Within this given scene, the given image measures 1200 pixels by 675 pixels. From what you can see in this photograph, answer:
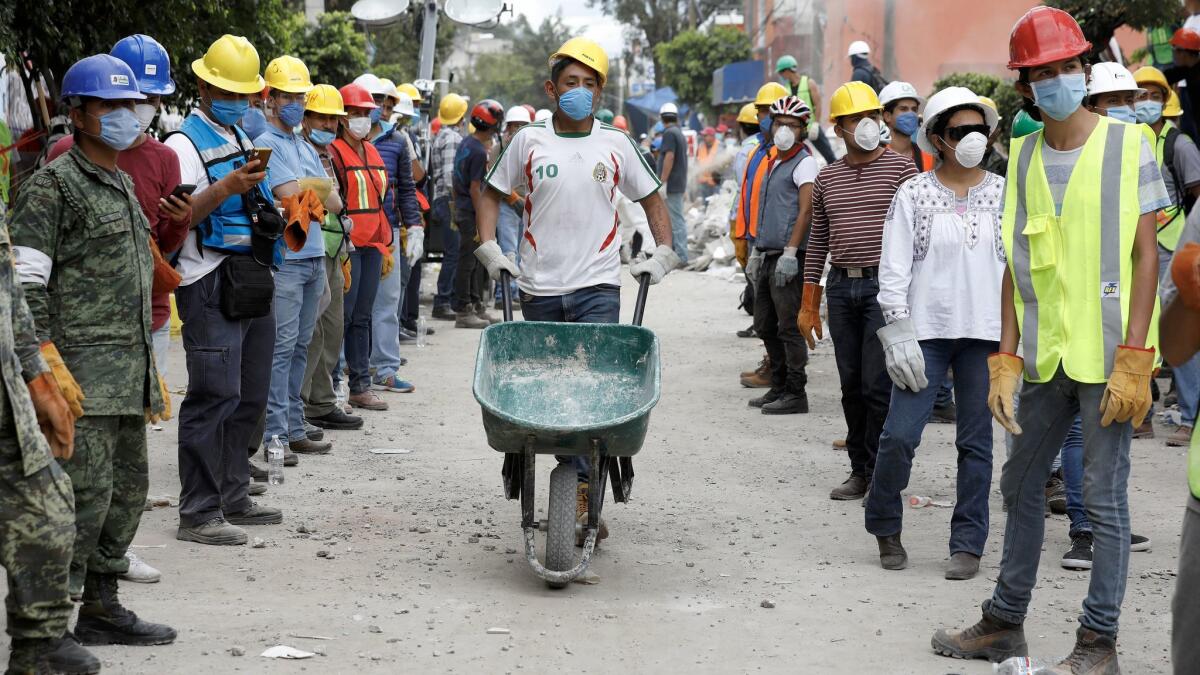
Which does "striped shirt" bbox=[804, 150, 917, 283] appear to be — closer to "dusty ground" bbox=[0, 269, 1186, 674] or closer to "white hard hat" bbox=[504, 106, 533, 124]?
"dusty ground" bbox=[0, 269, 1186, 674]

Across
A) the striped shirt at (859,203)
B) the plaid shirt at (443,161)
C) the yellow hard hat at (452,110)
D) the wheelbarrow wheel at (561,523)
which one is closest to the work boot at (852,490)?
the striped shirt at (859,203)

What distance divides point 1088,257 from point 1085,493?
0.79m

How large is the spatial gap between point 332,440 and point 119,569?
13.6ft

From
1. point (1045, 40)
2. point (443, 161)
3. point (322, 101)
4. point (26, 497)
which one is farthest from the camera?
point (443, 161)

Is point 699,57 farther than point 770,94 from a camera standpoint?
Yes

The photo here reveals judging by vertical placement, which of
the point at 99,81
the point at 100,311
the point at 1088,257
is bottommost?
the point at 100,311

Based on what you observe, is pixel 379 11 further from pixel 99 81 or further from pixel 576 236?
pixel 99 81

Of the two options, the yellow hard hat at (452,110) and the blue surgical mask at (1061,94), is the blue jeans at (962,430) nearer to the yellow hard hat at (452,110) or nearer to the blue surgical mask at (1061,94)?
the blue surgical mask at (1061,94)

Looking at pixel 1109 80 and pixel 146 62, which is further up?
pixel 1109 80

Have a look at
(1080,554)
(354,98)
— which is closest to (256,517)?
(354,98)

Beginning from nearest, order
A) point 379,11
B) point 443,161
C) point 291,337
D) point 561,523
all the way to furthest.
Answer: point 561,523 < point 291,337 < point 443,161 < point 379,11

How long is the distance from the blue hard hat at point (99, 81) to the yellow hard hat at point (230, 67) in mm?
1360

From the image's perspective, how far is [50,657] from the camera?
4.54m

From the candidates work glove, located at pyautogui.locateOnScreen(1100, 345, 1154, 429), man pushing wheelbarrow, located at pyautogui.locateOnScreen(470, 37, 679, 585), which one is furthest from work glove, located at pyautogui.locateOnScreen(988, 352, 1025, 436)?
man pushing wheelbarrow, located at pyautogui.locateOnScreen(470, 37, 679, 585)
